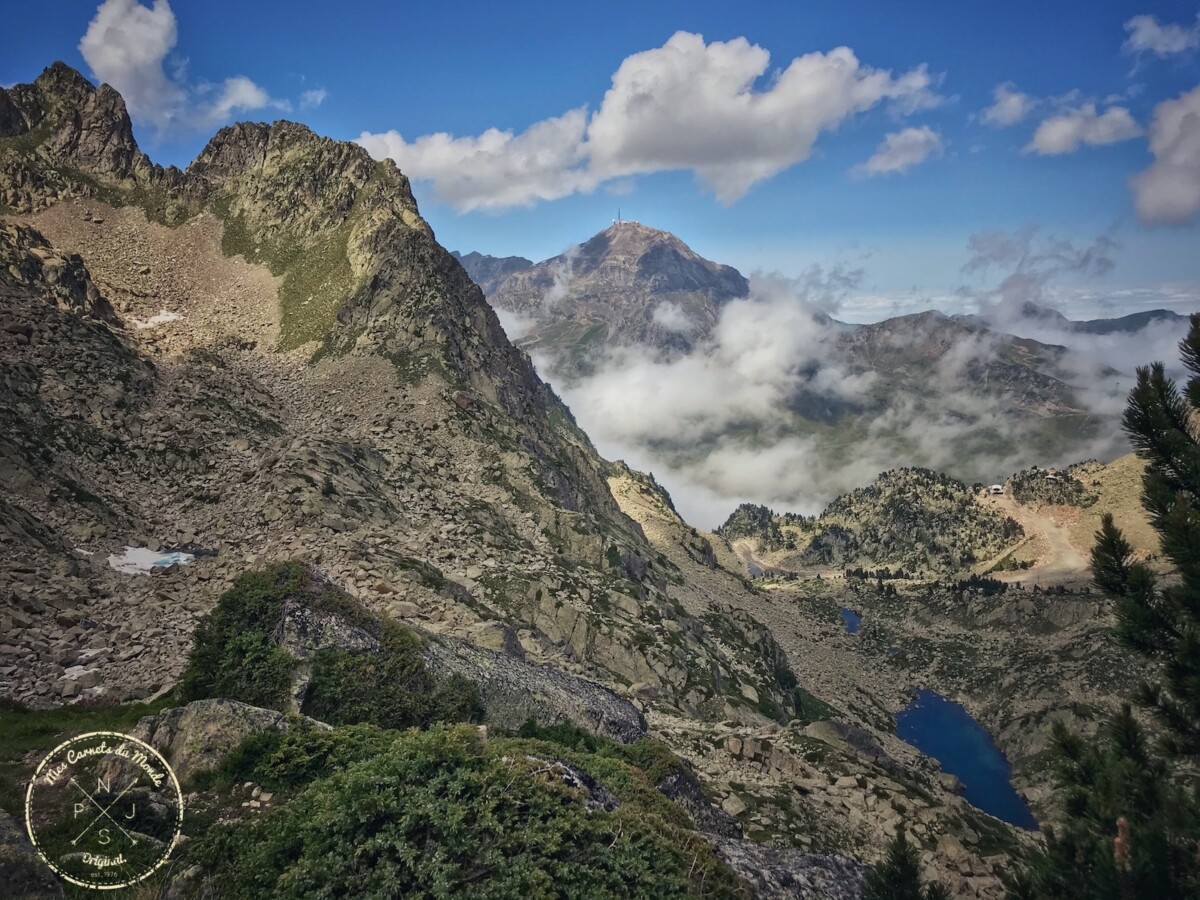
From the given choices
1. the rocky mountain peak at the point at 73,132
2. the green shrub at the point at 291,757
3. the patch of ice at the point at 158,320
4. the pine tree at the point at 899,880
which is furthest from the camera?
the rocky mountain peak at the point at 73,132

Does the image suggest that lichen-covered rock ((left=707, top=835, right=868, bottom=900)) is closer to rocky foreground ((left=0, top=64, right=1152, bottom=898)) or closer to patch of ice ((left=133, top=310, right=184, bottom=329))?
rocky foreground ((left=0, top=64, right=1152, bottom=898))

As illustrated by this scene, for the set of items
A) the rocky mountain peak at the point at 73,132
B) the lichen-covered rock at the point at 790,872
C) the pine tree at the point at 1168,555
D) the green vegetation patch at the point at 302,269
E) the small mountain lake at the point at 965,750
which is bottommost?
the small mountain lake at the point at 965,750

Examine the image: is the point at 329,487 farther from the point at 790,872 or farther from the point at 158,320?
the point at 158,320

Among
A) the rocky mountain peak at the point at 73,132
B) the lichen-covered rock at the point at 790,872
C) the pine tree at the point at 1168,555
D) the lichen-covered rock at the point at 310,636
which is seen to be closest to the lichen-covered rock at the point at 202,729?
the lichen-covered rock at the point at 310,636

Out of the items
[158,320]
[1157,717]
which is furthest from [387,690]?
[158,320]

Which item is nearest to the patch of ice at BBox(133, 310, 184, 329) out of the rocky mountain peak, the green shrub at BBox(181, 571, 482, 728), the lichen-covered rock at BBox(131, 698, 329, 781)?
the rocky mountain peak

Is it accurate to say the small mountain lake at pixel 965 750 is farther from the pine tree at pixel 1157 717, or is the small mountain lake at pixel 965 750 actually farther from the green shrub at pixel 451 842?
the green shrub at pixel 451 842

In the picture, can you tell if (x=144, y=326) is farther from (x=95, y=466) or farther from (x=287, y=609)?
(x=287, y=609)
